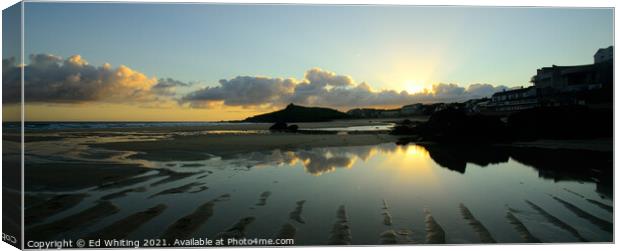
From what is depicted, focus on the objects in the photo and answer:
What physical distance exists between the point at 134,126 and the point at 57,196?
64.1 inches

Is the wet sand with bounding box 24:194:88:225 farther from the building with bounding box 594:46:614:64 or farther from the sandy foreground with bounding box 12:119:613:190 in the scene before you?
the building with bounding box 594:46:614:64

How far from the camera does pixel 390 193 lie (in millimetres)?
5871

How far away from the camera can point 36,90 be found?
5480mm

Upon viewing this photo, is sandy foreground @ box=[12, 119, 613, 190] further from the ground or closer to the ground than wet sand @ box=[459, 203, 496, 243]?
further from the ground

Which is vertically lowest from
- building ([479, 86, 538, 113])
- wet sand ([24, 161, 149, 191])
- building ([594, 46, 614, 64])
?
wet sand ([24, 161, 149, 191])

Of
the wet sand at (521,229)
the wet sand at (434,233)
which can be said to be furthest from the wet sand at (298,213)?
the wet sand at (521,229)

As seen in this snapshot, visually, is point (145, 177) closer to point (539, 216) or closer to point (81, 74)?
point (81, 74)

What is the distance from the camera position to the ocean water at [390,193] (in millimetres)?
5188

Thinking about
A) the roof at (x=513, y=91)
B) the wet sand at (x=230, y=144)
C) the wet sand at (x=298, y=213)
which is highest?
the roof at (x=513, y=91)

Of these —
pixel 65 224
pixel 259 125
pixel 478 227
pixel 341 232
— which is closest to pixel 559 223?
pixel 478 227

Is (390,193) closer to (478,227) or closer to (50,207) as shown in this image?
(478,227)

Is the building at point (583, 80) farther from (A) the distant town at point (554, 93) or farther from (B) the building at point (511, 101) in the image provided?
(B) the building at point (511, 101)

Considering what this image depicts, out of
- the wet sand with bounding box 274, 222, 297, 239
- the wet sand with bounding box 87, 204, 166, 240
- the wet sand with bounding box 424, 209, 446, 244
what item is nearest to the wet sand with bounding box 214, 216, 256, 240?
the wet sand with bounding box 274, 222, 297, 239

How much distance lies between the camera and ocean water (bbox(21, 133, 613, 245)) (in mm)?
5188
